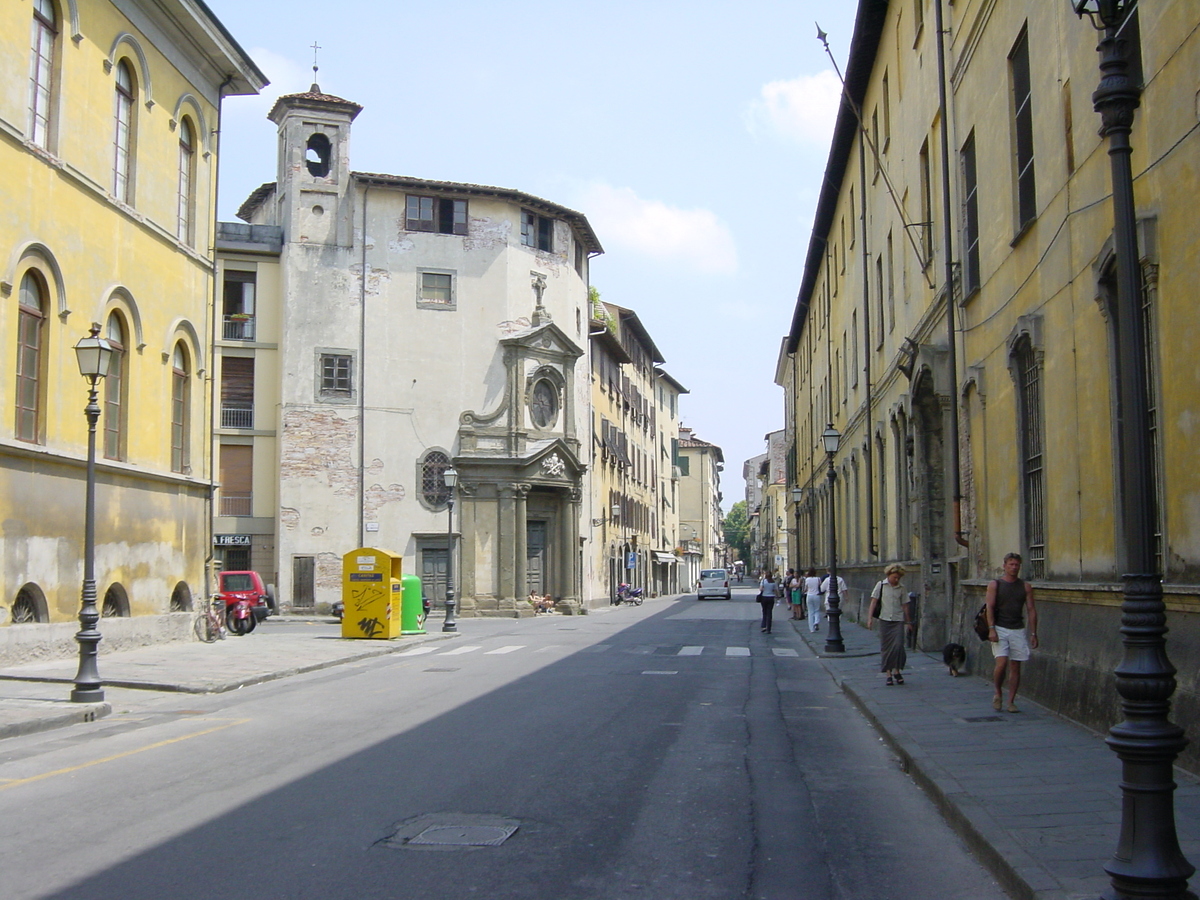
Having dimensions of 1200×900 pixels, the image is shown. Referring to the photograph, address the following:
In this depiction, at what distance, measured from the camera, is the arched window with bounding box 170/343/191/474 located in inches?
905

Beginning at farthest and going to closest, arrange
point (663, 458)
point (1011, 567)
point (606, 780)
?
point (663, 458) → point (1011, 567) → point (606, 780)

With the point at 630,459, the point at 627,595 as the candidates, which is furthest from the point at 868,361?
the point at 630,459

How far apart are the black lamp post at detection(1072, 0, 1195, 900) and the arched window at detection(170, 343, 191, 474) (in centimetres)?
2045

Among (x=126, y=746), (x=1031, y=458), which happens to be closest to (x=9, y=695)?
(x=126, y=746)

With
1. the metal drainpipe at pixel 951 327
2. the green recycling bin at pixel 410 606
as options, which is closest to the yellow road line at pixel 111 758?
the metal drainpipe at pixel 951 327

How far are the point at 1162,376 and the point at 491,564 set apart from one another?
3531cm

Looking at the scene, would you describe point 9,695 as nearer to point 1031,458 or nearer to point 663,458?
point 1031,458

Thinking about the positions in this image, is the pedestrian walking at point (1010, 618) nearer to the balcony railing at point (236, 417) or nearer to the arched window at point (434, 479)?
the arched window at point (434, 479)

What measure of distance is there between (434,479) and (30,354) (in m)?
25.4

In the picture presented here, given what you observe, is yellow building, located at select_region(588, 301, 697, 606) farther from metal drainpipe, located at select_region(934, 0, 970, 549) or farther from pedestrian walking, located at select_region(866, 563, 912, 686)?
pedestrian walking, located at select_region(866, 563, 912, 686)

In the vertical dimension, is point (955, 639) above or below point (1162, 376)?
below

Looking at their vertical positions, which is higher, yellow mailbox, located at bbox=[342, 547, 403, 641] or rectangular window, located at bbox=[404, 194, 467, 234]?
rectangular window, located at bbox=[404, 194, 467, 234]

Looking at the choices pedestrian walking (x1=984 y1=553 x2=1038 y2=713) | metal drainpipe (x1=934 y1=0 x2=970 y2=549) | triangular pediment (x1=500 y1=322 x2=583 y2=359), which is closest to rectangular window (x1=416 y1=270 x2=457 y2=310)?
triangular pediment (x1=500 y1=322 x2=583 y2=359)

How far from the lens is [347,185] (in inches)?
1683
